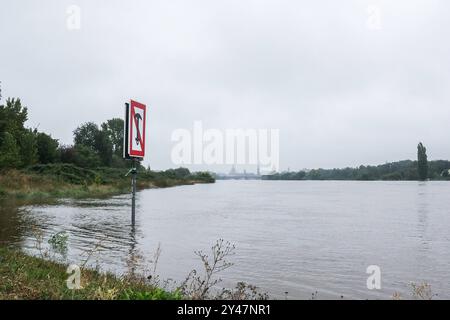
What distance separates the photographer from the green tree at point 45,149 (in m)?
53.6

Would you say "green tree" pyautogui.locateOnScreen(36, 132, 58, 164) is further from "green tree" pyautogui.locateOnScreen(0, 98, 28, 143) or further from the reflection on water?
the reflection on water

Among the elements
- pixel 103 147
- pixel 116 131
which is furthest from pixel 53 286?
pixel 116 131

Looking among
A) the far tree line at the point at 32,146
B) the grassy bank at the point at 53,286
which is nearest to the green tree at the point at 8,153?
the far tree line at the point at 32,146

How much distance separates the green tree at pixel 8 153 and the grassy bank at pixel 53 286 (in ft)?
106

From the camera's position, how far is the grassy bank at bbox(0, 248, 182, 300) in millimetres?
5594

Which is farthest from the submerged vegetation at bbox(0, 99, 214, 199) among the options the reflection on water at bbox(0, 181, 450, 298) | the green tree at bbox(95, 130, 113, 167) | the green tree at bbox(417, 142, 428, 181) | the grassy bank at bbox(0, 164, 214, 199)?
the green tree at bbox(417, 142, 428, 181)

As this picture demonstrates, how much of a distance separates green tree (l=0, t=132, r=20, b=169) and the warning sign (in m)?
27.9

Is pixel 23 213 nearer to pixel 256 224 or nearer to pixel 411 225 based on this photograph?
pixel 256 224

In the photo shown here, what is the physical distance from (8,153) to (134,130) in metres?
29.1

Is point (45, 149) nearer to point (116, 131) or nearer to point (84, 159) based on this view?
point (84, 159)

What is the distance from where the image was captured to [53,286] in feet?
20.5

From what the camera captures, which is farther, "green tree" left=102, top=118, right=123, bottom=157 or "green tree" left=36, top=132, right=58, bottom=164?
"green tree" left=102, top=118, right=123, bottom=157

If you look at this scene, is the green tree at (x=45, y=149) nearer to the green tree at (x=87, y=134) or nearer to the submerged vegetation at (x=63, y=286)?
the green tree at (x=87, y=134)
